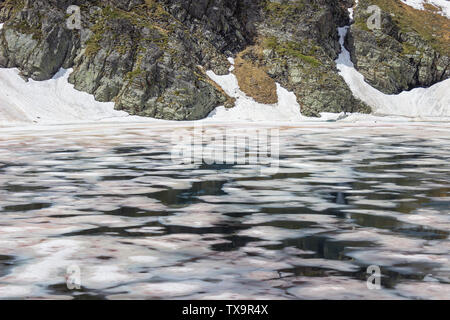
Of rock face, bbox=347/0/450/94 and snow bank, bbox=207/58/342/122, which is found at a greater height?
rock face, bbox=347/0/450/94

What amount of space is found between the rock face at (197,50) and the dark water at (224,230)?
34.9 metres

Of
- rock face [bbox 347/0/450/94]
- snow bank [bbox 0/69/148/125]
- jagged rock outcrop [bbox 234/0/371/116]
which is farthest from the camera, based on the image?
rock face [bbox 347/0/450/94]

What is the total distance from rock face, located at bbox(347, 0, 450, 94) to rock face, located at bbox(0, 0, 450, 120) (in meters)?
0.13

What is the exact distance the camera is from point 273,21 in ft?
215

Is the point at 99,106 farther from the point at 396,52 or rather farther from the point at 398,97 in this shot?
the point at 396,52

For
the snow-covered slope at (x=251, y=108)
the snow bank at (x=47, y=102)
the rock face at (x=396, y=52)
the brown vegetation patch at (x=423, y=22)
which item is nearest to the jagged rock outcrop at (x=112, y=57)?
the snow bank at (x=47, y=102)

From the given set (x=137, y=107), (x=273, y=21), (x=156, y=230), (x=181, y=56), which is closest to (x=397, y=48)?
(x=273, y=21)

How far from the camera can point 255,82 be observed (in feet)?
188

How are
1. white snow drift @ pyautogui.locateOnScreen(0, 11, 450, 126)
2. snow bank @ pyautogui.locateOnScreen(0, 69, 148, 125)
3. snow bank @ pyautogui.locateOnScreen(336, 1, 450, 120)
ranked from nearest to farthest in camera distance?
snow bank @ pyautogui.locateOnScreen(0, 69, 148, 125) → white snow drift @ pyautogui.locateOnScreen(0, 11, 450, 126) → snow bank @ pyautogui.locateOnScreen(336, 1, 450, 120)

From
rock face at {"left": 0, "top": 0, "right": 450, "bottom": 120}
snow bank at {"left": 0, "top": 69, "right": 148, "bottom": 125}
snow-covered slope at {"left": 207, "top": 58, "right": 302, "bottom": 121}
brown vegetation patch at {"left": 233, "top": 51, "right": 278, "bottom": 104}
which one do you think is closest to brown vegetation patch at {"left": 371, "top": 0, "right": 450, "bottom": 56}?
rock face at {"left": 0, "top": 0, "right": 450, "bottom": 120}

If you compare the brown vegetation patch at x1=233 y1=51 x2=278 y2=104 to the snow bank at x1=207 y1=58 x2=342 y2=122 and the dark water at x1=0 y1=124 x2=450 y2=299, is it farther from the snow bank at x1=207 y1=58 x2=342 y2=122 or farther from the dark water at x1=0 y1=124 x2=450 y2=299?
the dark water at x1=0 y1=124 x2=450 y2=299

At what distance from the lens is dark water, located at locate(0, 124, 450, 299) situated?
17.5 feet

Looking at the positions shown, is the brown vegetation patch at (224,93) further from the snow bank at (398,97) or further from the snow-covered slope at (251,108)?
the snow bank at (398,97)

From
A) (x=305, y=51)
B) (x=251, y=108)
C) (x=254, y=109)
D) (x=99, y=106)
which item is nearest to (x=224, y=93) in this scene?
(x=251, y=108)
